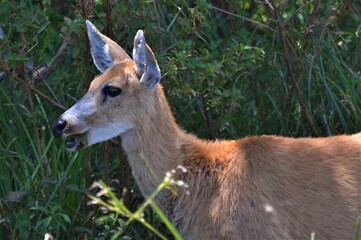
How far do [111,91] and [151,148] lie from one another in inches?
18.2

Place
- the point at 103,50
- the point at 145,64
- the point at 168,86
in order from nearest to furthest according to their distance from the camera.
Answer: the point at 145,64 → the point at 103,50 → the point at 168,86

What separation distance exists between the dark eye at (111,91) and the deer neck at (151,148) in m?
0.24

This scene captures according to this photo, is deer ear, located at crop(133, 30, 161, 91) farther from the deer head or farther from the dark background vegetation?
the dark background vegetation

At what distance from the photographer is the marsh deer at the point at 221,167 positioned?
636 cm

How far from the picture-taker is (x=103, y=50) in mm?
7141

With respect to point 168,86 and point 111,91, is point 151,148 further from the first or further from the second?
point 168,86

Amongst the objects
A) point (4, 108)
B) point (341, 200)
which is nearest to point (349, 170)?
point (341, 200)

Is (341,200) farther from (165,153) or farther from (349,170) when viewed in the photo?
(165,153)

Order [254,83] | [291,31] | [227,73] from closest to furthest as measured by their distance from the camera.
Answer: [227,73] → [291,31] → [254,83]

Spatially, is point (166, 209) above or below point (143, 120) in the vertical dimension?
below

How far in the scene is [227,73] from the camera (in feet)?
24.6

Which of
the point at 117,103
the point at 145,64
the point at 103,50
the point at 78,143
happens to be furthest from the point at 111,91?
the point at 103,50

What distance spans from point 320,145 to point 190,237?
105cm

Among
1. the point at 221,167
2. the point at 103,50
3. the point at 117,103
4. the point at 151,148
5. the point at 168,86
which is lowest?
the point at 221,167
